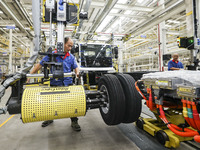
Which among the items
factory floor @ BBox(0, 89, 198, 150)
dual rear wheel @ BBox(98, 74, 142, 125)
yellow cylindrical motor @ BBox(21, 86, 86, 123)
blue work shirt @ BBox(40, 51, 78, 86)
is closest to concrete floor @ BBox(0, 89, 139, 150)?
factory floor @ BBox(0, 89, 198, 150)

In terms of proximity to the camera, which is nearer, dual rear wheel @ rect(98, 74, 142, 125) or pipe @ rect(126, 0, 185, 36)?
dual rear wheel @ rect(98, 74, 142, 125)

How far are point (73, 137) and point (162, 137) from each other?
4.51 feet


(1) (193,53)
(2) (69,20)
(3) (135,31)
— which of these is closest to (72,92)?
(2) (69,20)

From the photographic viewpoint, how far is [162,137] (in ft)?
6.24

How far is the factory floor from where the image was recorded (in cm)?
190

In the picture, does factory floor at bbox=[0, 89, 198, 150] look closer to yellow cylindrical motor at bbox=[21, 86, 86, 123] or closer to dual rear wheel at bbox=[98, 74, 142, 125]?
dual rear wheel at bbox=[98, 74, 142, 125]

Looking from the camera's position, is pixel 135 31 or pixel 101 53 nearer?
pixel 101 53

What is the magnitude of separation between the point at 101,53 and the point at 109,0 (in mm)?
2306

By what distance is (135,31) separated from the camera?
6.49 m

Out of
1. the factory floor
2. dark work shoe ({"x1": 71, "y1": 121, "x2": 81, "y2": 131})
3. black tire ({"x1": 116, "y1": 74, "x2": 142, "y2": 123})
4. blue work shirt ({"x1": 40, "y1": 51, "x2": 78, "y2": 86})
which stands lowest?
the factory floor

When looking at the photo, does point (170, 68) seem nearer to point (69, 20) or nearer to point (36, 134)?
point (69, 20)

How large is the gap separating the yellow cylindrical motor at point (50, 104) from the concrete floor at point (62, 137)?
0.58 metres

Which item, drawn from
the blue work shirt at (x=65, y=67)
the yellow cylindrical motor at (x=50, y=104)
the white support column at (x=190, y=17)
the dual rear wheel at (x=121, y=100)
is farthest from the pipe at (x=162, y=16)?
the yellow cylindrical motor at (x=50, y=104)

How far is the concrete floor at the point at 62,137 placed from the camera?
1.90m
